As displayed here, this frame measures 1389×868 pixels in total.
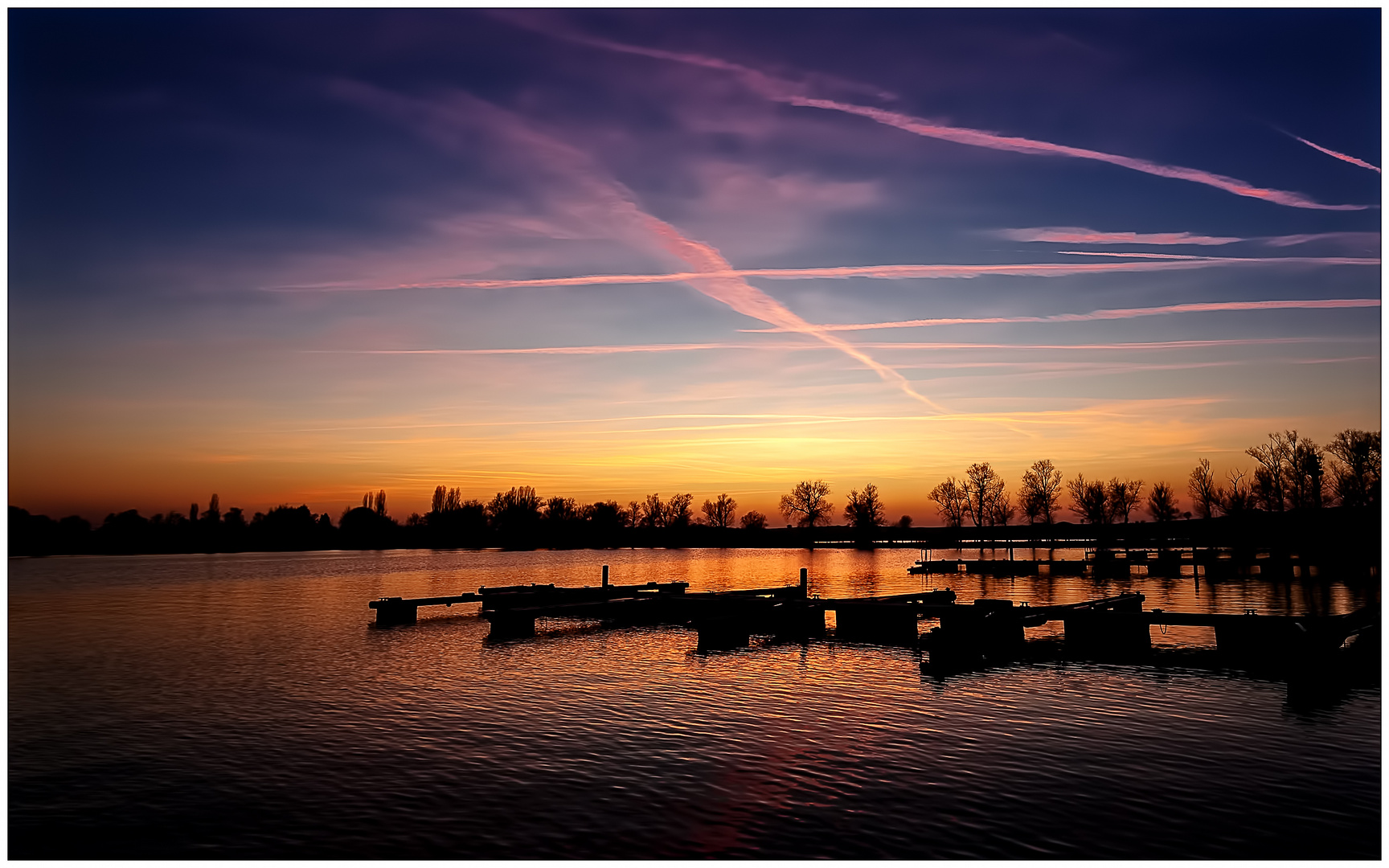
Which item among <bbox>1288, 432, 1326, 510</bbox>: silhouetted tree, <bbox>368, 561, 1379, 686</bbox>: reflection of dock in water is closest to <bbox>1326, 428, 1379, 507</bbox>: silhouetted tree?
<bbox>1288, 432, 1326, 510</bbox>: silhouetted tree

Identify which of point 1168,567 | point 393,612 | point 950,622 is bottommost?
point 1168,567

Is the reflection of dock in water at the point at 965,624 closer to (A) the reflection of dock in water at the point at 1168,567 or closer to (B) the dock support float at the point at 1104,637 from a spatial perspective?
(B) the dock support float at the point at 1104,637

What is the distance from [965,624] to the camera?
27.8 metres

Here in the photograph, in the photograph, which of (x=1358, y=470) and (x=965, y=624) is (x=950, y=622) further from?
(x=1358, y=470)

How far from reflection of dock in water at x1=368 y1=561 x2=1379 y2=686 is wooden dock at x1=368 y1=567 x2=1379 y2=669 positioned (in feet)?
0.13

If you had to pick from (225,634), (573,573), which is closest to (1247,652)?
(225,634)

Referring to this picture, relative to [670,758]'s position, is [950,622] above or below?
above

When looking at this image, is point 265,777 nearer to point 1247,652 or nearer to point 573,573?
point 1247,652

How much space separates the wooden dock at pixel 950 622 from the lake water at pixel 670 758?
148 cm

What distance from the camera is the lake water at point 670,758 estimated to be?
1186 cm

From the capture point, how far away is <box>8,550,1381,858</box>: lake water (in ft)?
38.9

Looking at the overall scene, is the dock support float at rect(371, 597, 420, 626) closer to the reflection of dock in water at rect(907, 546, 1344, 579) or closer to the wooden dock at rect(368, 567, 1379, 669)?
the wooden dock at rect(368, 567, 1379, 669)

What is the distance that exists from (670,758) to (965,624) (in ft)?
49.6

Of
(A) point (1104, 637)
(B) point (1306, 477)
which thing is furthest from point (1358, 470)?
(A) point (1104, 637)
